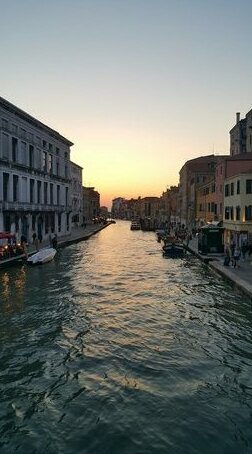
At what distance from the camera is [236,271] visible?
29.5m

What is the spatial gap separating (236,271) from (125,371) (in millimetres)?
17655

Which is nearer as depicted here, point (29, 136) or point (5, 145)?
point (5, 145)

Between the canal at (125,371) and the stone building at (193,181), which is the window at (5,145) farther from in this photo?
the stone building at (193,181)

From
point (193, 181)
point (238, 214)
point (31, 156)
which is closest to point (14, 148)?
point (31, 156)

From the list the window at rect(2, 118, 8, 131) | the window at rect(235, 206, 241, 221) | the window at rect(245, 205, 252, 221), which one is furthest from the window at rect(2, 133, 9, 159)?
the window at rect(245, 205, 252, 221)

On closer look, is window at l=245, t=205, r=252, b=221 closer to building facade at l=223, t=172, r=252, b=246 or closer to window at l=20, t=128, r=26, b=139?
building facade at l=223, t=172, r=252, b=246

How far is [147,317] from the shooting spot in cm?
2014

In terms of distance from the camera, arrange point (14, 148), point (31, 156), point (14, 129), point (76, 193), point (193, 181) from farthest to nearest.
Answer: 1. point (76, 193)
2. point (193, 181)
3. point (31, 156)
4. point (14, 148)
5. point (14, 129)

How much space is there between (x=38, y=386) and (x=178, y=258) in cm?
3387

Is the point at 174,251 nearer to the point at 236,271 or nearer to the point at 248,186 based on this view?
the point at 248,186

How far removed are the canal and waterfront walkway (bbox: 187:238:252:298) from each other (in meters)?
0.82

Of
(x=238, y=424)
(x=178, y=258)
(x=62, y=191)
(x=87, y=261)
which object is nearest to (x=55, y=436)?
(x=238, y=424)

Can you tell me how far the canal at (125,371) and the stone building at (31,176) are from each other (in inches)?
906

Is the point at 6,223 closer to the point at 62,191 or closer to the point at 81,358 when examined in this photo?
the point at 62,191
